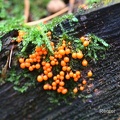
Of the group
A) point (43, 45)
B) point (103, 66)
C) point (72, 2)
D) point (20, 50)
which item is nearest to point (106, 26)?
point (103, 66)

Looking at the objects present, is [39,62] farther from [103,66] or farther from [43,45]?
[103,66]

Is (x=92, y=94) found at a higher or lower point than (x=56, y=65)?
lower

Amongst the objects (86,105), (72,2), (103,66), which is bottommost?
(86,105)

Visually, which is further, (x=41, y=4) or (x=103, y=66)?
(x=41, y=4)

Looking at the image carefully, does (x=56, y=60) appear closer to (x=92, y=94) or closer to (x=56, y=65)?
(x=56, y=65)

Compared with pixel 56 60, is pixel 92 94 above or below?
below

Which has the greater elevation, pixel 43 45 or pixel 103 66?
pixel 43 45

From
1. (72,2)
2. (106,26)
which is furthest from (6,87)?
(72,2)

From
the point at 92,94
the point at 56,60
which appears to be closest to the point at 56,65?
the point at 56,60
